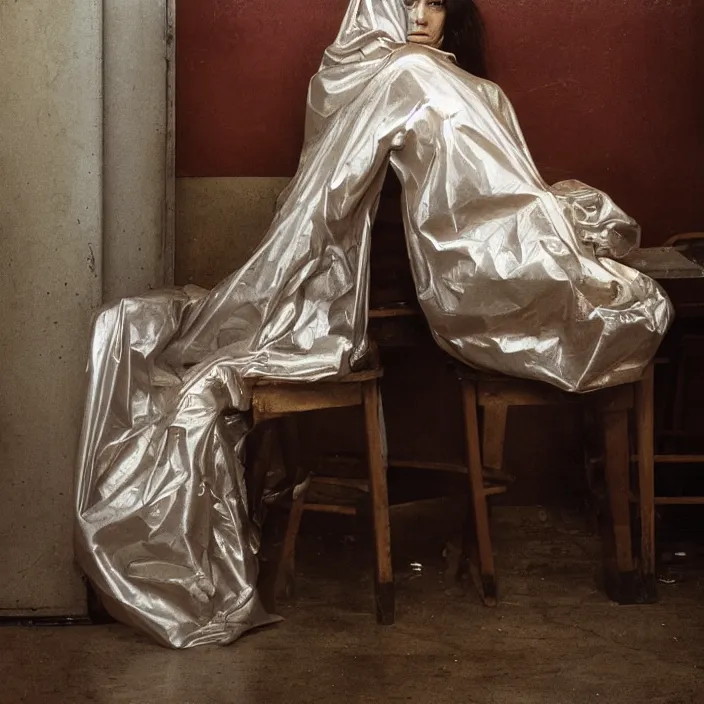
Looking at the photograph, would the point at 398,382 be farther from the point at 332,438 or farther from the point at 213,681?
the point at 213,681

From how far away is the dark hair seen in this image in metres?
3.04

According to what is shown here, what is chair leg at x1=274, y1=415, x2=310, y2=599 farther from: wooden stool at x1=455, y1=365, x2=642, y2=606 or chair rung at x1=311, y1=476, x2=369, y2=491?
wooden stool at x1=455, y1=365, x2=642, y2=606

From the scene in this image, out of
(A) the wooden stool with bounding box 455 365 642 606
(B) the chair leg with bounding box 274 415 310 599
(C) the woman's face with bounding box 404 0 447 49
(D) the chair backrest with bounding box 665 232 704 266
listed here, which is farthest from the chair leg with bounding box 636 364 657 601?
(C) the woman's face with bounding box 404 0 447 49

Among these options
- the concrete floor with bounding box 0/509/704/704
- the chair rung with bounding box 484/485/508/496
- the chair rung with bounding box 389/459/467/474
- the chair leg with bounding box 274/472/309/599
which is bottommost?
the concrete floor with bounding box 0/509/704/704

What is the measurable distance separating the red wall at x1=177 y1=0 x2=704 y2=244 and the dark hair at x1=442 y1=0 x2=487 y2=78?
0.14 meters

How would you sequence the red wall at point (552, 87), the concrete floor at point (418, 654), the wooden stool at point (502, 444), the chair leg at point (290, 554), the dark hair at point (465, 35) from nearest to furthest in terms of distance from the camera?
the concrete floor at point (418, 654) → the wooden stool at point (502, 444) → the chair leg at point (290, 554) → the dark hair at point (465, 35) → the red wall at point (552, 87)

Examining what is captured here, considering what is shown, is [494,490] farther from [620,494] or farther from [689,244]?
[689,244]

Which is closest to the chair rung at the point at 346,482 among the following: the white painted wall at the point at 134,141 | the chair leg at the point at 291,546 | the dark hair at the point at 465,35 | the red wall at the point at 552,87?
the chair leg at the point at 291,546

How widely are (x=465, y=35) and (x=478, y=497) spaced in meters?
1.34

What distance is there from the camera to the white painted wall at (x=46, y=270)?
251cm

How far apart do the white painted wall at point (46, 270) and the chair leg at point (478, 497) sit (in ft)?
3.06

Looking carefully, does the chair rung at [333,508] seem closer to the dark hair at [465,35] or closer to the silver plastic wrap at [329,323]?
the silver plastic wrap at [329,323]

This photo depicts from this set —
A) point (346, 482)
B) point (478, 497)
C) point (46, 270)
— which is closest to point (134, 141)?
point (46, 270)

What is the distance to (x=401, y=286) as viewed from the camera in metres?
2.70
